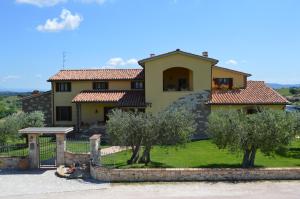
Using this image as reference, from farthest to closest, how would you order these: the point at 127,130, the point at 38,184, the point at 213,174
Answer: the point at 127,130 → the point at 38,184 → the point at 213,174

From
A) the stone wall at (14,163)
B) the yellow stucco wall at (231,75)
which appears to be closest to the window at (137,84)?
the yellow stucco wall at (231,75)

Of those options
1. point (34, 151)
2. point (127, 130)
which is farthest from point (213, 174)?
point (34, 151)

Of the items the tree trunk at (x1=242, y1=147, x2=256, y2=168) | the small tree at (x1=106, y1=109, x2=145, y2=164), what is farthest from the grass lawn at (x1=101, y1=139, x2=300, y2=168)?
the small tree at (x1=106, y1=109, x2=145, y2=164)

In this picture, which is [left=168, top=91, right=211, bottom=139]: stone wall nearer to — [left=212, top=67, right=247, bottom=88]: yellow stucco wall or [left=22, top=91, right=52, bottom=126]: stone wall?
[left=212, top=67, right=247, bottom=88]: yellow stucco wall

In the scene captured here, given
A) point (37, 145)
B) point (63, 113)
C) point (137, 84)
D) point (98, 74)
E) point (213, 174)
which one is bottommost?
point (213, 174)

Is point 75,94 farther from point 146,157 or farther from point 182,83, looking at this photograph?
point 146,157

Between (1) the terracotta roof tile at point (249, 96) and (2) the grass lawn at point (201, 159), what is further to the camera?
(1) the terracotta roof tile at point (249, 96)

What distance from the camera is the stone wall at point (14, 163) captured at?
24141 mm

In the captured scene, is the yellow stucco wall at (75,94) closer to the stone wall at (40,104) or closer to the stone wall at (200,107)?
the stone wall at (40,104)

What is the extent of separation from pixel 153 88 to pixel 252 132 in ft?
49.7

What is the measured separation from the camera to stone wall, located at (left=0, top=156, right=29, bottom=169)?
24.1m

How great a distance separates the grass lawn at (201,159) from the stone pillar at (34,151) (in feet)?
12.5

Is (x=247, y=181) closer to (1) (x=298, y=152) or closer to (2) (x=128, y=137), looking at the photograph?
(2) (x=128, y=137)

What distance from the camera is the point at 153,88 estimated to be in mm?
35188
